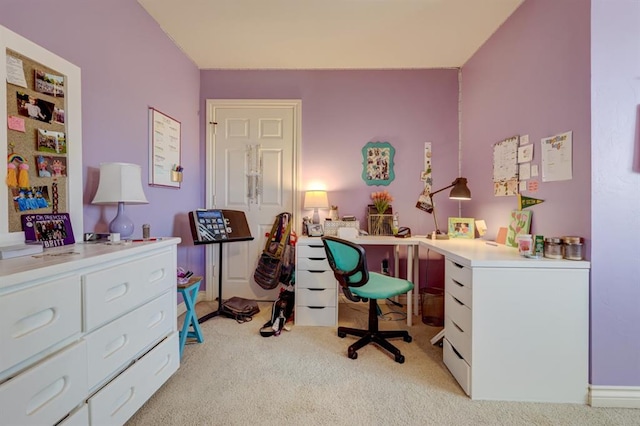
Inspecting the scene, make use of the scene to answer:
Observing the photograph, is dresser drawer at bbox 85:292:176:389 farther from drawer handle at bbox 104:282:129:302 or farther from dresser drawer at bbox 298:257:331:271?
dresser drawer at bbox 298:257:331:271

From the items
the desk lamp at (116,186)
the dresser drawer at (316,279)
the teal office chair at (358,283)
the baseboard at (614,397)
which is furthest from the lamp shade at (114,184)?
the baseboard at (614,397)

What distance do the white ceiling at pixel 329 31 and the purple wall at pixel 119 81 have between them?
0.29 metres

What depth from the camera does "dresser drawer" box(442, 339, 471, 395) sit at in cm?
148

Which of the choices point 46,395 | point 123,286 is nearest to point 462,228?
point 123,286

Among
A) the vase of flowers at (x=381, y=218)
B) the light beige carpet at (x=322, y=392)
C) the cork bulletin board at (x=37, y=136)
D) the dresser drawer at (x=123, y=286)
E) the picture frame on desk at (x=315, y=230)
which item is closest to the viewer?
the dresser drawer at (x=123, y=286)

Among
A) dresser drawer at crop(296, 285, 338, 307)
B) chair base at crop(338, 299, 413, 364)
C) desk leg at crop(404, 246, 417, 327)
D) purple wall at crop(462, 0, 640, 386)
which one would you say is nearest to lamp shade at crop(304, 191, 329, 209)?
dresser drawer at crop(296, 285, 338, 307)

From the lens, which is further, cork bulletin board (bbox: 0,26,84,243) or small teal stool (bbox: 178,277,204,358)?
small teal stool (bbox: 178,277,204,358)

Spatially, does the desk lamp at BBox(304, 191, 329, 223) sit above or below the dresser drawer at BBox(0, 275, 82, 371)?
above

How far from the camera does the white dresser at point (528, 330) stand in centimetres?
140

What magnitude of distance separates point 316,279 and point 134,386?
4.52 ft

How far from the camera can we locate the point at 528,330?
1.42 meters

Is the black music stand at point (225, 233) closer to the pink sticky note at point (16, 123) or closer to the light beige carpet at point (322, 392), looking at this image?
the light beige carpet at point (322, 392)

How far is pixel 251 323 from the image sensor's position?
7.79 ft

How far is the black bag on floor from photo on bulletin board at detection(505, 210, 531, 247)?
223cm
